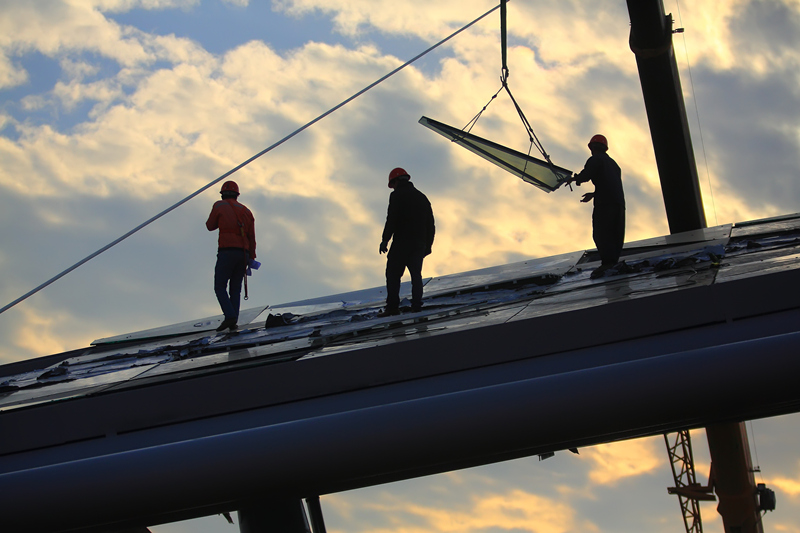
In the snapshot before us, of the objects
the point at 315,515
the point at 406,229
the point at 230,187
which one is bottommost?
the point at 315,515

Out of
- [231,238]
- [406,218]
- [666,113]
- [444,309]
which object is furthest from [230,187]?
[666,113]

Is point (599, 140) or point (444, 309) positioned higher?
point (599, 140)

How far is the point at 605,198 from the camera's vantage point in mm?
9945

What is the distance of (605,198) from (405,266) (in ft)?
7.93

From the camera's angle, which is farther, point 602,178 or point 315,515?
point 315,515

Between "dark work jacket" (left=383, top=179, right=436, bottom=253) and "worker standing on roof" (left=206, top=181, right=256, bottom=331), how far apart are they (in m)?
2.39

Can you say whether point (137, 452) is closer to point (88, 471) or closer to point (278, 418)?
point (88, 471)

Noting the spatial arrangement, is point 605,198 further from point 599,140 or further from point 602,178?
point 599,140

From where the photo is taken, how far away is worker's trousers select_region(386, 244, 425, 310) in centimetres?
943

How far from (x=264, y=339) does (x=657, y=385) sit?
523 cm

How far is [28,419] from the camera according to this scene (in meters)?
6.66

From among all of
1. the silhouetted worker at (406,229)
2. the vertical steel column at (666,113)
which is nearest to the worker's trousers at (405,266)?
the silhouetted worker at (406,229)

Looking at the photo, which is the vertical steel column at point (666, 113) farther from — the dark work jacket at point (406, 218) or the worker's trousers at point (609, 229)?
the dark work jacket at point (406, 218)

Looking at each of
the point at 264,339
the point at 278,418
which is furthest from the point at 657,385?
the point at 264,339
